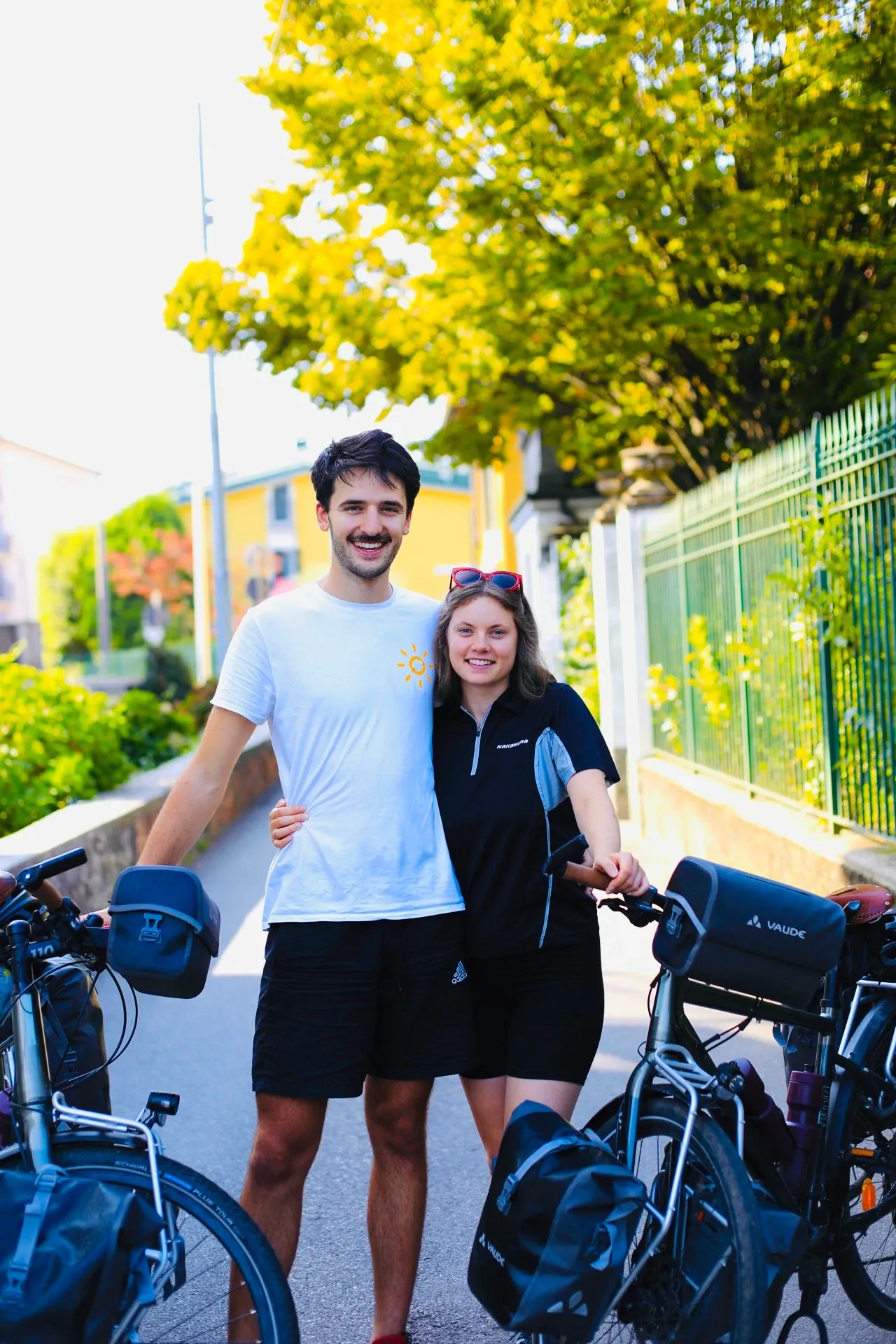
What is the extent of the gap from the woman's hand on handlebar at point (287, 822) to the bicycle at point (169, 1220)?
727 mm

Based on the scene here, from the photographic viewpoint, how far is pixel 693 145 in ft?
33.7

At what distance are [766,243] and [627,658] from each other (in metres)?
4.09

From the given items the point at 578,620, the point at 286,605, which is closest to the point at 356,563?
the point at 286,605

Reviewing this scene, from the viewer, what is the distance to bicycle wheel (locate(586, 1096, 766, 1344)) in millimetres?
2590

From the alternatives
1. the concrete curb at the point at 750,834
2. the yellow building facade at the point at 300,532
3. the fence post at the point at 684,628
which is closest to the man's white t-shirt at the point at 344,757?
the concrete curb at the point at 750,834

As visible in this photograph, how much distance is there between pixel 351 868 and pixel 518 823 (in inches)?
14.3

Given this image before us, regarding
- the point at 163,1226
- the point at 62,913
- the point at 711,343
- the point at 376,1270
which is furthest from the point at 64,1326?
the point at 711,343

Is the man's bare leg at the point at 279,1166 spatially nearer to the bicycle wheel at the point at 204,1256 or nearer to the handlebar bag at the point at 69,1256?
the bicycle wheel at the point at 204,1256

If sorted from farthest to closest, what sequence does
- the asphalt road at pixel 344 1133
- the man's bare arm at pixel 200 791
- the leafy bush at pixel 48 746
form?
the leafy bush at pixel 48 746, the asphalt road at pixel 344 1133, the man's bare arm at pixel 200 791

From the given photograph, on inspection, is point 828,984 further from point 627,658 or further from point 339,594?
point 627,658

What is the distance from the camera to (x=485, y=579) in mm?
3457

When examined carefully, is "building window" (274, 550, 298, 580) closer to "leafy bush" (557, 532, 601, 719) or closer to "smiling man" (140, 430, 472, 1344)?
"leafy bush" (557, 532, 601, 719)

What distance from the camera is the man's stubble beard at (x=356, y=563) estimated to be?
331cm

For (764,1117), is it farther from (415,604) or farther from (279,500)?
→ (279,500)
